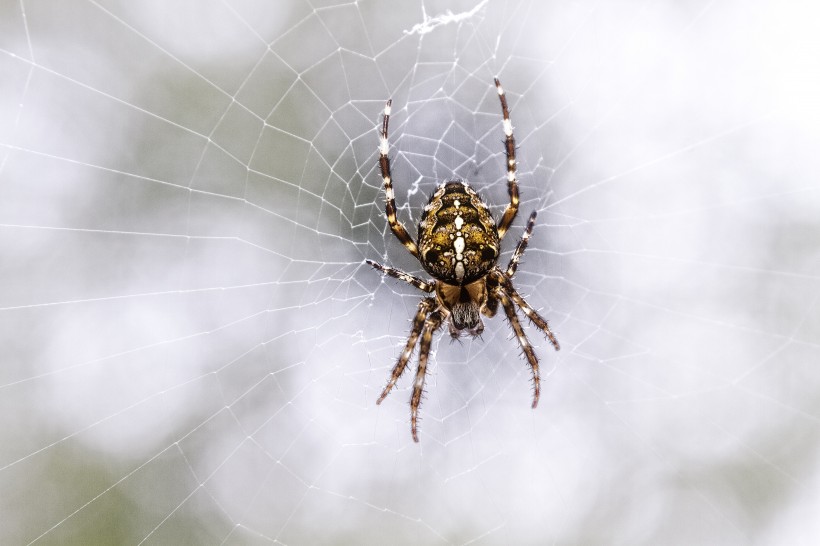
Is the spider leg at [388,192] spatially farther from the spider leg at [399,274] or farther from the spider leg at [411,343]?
the spider leg at [411,343]

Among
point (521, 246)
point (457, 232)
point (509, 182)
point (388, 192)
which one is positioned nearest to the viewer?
point (457, 232)

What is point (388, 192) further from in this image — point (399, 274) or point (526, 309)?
point (526, 309)

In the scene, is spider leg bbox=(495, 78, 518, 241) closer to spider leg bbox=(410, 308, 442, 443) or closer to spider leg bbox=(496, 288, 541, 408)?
spider leg bbox=(496, 288, 541, 408)

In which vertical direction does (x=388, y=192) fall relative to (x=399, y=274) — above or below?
above

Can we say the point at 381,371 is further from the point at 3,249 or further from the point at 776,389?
the point at 776,389

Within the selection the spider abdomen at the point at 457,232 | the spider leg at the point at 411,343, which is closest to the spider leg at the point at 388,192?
the spider abdomen at the point at 457,232

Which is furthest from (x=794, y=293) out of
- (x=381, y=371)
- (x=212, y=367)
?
(x=212, y=367)

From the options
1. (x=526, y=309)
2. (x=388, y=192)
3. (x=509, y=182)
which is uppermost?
(x=509, y=182)

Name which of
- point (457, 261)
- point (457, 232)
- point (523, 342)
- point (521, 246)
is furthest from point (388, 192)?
point (523, 342)
